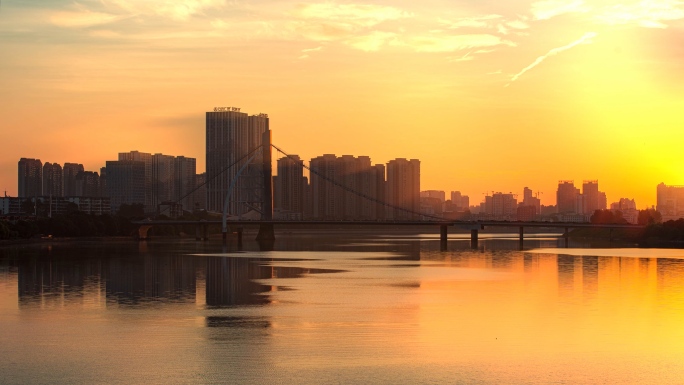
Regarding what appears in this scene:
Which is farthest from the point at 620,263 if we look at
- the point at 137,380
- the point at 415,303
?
the point at 137,380

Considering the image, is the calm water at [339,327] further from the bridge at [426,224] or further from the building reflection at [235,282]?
the bridge at [426,224]

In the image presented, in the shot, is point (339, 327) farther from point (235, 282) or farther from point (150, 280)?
point (150, 280)

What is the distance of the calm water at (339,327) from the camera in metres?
21.9

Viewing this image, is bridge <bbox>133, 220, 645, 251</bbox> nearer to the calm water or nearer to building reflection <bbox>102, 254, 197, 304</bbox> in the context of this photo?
building reflection <bbox>102, 254, 197, 304</bbox>

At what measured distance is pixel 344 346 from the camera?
25.2 meters

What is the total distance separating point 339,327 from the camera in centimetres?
2900

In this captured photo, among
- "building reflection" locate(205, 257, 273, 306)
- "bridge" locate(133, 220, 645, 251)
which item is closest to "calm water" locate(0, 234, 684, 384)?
"building reflection" locate(205, 257, 273, 306)

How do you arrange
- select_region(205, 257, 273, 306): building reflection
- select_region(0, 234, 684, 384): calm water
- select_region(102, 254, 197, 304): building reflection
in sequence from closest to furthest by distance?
1. select_region(0, 234, 684, 384): calm water
2. select_region(205, 257, 273, 306): building reflection
3. select_region(102, 254, 197, 304): building reflection

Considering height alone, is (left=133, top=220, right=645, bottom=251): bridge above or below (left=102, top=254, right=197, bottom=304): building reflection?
above

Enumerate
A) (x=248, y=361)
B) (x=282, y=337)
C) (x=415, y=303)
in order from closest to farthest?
1. (x=248, y=361)
2. (x=282, y=337)
3. (x=415, y=303)

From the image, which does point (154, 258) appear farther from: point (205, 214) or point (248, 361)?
point (205, 214)

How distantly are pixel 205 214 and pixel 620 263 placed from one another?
117m

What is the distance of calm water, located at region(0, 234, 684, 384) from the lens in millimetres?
21875

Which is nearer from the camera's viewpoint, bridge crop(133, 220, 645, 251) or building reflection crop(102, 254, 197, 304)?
building reflection crop(102, 254, 197, 304)
